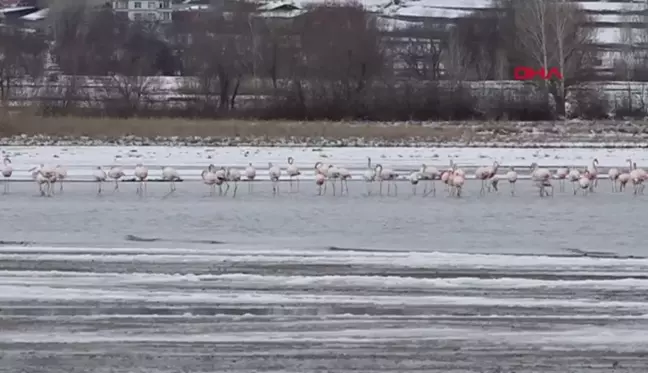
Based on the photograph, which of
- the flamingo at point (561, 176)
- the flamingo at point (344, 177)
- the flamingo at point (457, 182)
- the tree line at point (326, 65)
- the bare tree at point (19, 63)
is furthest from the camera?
the bare tree at point (19, 63)

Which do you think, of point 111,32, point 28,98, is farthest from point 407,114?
point 111,32

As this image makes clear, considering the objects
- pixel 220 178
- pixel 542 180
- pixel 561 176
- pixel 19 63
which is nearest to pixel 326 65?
pixel 19 63

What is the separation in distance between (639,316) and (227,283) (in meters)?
3.83

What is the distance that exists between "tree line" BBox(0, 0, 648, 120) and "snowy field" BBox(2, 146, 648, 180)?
19.3m

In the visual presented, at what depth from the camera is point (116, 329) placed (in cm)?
912

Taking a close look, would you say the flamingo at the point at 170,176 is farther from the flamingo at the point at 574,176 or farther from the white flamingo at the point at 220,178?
the flamingo at the point at 574,176

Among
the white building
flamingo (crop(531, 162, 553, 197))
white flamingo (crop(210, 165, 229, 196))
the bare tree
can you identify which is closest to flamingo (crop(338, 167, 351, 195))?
white flamingo (crop(210, 165, 229, 196))

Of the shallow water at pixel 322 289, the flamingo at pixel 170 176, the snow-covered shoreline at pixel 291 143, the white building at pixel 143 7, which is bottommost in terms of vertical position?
the shallow water at pixel 322 289

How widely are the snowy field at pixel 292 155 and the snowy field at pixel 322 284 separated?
6.09 meters

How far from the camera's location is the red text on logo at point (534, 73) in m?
54.4

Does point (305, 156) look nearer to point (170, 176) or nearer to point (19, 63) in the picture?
point (170, 176)

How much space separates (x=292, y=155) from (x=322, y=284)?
18.6 m

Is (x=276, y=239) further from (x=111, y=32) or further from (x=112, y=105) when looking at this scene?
(x=111, y=32)

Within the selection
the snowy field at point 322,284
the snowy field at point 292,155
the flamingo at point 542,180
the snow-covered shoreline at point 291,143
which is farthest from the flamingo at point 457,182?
the snow-covered shoreline at point 291,143
